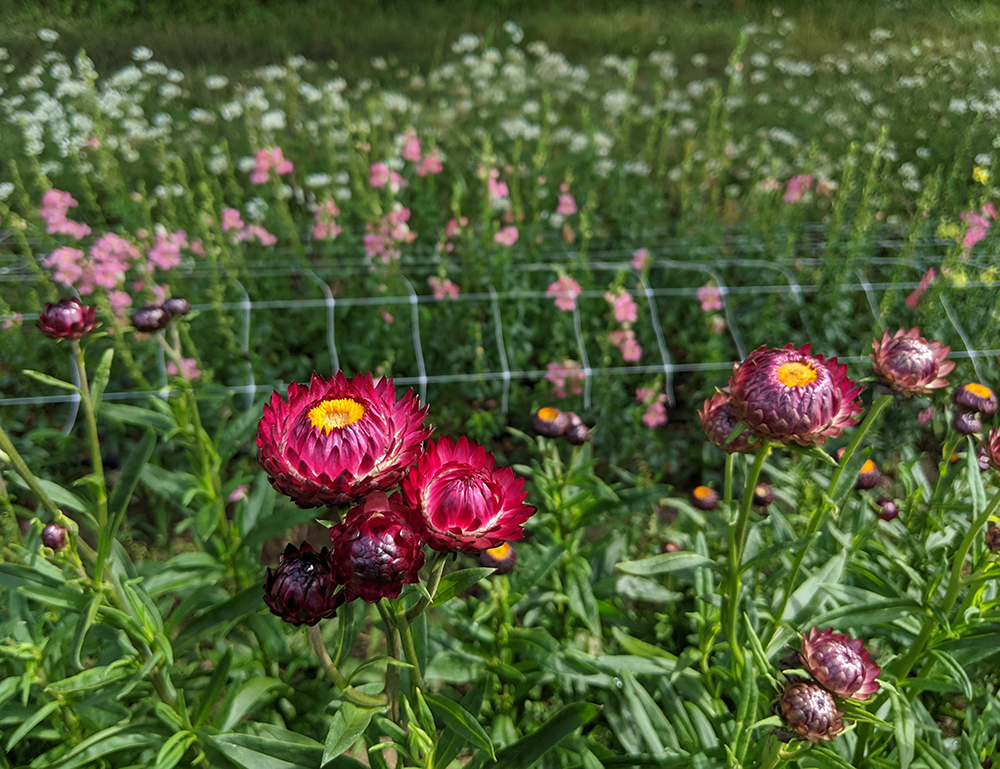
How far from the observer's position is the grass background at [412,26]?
2.53 m

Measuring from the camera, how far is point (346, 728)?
28.6 inches

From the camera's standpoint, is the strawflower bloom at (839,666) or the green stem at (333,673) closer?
the green stem at (333,673)

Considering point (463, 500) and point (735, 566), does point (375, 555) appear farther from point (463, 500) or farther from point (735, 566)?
point (735, 566)

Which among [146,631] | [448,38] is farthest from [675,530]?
[448,38]

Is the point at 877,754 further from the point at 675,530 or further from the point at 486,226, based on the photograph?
the point at 486,226

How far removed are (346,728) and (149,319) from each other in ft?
3.15

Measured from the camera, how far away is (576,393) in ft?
8.36

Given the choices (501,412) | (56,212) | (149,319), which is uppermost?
(149,319)

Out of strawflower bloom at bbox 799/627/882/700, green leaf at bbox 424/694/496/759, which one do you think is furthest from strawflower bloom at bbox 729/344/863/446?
green leaf at bbox 424/694/496/759

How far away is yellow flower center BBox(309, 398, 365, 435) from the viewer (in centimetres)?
66

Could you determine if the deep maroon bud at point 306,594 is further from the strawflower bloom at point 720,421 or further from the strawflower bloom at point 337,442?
the strawflower bloom at point 720,421

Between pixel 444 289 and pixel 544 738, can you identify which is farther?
pixel 444 289

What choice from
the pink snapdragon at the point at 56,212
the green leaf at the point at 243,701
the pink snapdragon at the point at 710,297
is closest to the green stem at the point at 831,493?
the green leaf at the point at 243,701

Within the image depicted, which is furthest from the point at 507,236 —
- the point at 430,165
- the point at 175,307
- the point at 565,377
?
the point at 175,307
